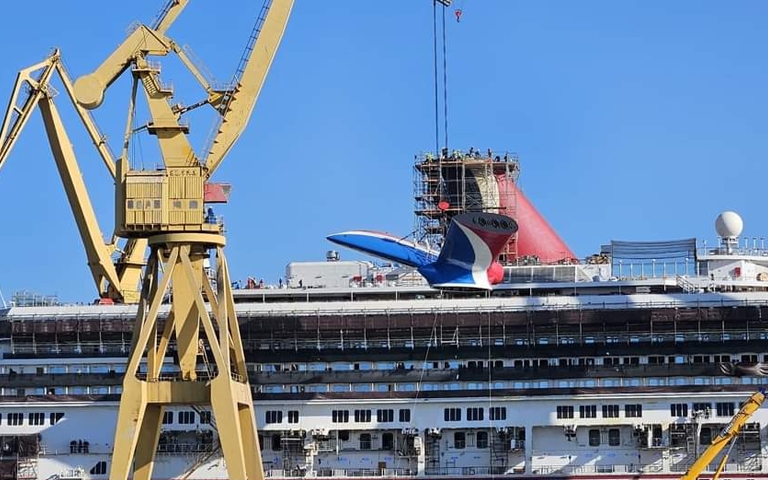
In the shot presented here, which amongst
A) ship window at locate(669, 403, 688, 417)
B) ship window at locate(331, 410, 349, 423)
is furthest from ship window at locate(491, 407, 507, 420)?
ship window at locate(669, 403, 688, 417)

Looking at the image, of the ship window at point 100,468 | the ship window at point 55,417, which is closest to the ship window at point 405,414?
the ship window at point 100,468

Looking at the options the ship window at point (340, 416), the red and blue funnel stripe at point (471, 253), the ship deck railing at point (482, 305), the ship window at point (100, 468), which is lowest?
the ship window at point (100, 468)

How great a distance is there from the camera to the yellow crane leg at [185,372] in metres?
69.0

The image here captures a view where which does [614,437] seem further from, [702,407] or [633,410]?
[702,407]

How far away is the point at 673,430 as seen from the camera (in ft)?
265

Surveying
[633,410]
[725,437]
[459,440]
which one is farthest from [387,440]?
[725,437]

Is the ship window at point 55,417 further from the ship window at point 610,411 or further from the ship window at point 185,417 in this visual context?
the ship window at point 610,411

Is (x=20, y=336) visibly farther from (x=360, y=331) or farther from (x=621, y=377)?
(x=621, y=377)

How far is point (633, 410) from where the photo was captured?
81250 mm

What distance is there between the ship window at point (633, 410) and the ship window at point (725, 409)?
331 cm

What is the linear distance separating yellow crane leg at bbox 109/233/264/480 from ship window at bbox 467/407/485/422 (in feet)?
43.6

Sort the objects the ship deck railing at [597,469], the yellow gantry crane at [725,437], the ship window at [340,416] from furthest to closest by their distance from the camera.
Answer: the ship window at [340,416]
the ship deck railing at [597,469]
the yellow gantry crane at [725,437]

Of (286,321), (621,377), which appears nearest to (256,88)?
(286,321)

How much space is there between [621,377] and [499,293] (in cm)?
961
